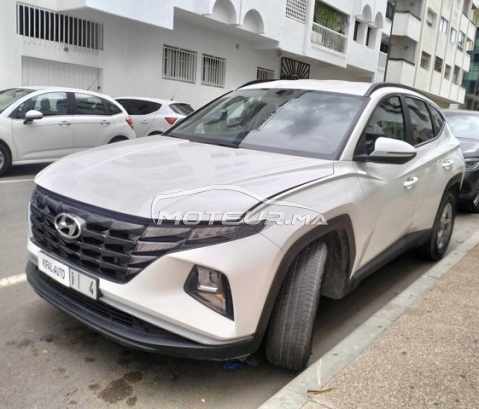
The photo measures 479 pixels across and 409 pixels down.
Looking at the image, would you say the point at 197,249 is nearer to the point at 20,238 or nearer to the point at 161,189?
the point at 161,189

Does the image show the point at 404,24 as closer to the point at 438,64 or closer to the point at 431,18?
the point at 431,18

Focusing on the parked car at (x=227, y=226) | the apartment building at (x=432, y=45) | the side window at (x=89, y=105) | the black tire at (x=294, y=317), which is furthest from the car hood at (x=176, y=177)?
the apartment building at (x=432, y=45)

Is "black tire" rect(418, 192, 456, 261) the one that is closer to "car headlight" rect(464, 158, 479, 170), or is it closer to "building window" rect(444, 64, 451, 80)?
"car headlight" rect(464, 158, 479, 170)

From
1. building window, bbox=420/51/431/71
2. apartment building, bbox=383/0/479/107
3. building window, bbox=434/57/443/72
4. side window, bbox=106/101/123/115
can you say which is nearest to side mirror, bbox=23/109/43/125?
side window, bbox=106/101/123/115

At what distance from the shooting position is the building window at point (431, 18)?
115 ft

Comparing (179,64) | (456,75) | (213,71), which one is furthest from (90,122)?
(456,75)

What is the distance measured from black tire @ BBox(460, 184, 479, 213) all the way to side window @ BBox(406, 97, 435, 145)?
3.52 m

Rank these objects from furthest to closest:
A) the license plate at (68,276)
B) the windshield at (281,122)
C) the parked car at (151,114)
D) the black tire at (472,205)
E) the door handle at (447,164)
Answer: the parked car at (151,114) → the black tire at (472,205) → the door handle at (447,164) → the windshield at (281,122) → the license plate at (68,276)

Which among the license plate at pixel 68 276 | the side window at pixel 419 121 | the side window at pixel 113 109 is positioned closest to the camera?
the license plate at pixel 68 276

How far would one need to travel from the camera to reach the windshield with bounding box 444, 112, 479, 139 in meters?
8.36

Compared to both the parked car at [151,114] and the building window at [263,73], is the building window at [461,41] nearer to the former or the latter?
the building window at [263,73]

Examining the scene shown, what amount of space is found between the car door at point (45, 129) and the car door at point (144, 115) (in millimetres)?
2799

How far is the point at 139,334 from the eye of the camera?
2.39 m

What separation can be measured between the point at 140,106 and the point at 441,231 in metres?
8.58
